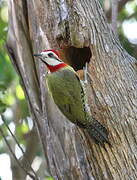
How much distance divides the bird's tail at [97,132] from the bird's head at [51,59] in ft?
2.09

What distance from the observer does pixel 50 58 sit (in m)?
4.06

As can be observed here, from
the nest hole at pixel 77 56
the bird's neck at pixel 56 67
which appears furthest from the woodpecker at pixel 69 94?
the nest hole at pixel 77 56

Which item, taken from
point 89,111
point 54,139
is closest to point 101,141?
point 89,111

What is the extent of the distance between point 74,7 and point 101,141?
1.08 metres

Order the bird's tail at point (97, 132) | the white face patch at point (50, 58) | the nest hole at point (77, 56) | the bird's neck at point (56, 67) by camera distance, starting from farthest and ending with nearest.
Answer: the bird's neck at point (56, 67)
the nest hole at point (77, 56)
the white face patch at point (50, 58)
the bird's tail at point (97, 132)

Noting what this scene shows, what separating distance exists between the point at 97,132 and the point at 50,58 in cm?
75

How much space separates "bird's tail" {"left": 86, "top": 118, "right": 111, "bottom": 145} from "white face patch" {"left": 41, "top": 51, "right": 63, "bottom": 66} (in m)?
0.63

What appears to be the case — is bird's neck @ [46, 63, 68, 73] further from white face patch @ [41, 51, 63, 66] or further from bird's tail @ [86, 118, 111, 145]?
bird's tail @ [86, 118, 111, 145]

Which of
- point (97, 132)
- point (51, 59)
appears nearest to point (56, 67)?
point (51, 59)

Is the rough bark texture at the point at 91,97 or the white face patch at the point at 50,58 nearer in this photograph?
the rough bark texture at the point at 91,97

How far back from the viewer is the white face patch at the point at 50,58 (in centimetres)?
404

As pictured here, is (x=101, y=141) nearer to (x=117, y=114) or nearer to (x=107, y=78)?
(x=117, y=114)

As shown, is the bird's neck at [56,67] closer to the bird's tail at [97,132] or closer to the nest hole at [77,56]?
the nest hole at [77,56]

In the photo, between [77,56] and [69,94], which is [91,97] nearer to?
[69,94]
